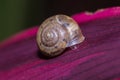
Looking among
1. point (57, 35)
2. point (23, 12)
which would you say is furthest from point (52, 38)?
point (23, 12)

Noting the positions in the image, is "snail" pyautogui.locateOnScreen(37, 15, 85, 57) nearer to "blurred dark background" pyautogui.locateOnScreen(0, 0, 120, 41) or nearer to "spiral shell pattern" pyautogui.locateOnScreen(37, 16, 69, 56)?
"spiral shell pattern" pyautogui.locateOnScreen(37, 16, 69, 56)

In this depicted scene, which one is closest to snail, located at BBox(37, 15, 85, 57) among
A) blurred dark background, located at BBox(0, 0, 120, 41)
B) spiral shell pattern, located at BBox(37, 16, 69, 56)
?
spiral shell pattern, located at BBox(37, 16, 69, 56)

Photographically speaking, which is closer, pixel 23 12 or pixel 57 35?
pixel 57 35

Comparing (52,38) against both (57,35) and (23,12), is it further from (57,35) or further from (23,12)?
(23,12)

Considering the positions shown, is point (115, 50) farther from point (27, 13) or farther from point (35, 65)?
point (27, 13)

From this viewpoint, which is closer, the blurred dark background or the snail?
the snail

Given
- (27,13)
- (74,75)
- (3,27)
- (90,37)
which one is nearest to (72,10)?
(27,13)

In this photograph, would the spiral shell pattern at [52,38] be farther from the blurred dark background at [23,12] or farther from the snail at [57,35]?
the blurred dark background at [23,12]

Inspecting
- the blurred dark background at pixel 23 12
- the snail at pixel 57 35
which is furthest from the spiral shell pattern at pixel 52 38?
the blurred dark background at pixel 23 12
